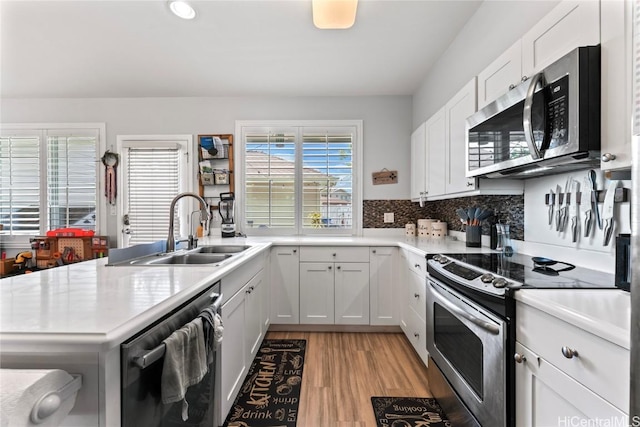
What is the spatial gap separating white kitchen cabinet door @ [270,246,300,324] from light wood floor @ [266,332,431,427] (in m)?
0.20

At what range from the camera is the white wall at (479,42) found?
163 cm

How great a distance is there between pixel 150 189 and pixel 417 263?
3.19m

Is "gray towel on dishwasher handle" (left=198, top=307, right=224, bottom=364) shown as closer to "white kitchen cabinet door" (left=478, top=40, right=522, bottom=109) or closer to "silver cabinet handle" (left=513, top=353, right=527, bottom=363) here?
"silver cabinet handle" (left=513, top=353, right=527, bottom=363)

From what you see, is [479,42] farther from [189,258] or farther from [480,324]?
[189,258]

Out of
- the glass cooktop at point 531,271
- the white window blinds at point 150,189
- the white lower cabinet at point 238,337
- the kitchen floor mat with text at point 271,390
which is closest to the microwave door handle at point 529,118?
the glass cooktop at point 531,271

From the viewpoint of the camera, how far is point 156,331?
0.91 metres

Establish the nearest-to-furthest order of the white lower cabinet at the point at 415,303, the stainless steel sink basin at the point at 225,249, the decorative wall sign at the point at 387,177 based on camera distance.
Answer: the white lower cabinet at the point at 415,303, the stainless steel sink basin at the point at 225,249, the decorative wall sign at the point at 387,177

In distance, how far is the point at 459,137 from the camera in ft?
6.89

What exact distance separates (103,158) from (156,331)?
3550 mm

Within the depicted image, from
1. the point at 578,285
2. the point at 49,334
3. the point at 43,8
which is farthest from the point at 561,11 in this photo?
the point at 43,8

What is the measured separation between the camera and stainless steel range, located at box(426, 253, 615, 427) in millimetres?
1105

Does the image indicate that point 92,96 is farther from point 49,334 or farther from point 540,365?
point 540,365

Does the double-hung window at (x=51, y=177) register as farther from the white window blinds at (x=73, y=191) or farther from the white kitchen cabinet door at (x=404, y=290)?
the white kitchen cabinet door at (x=404, y=290)

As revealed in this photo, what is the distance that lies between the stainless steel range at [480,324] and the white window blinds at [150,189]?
3.10 metres
